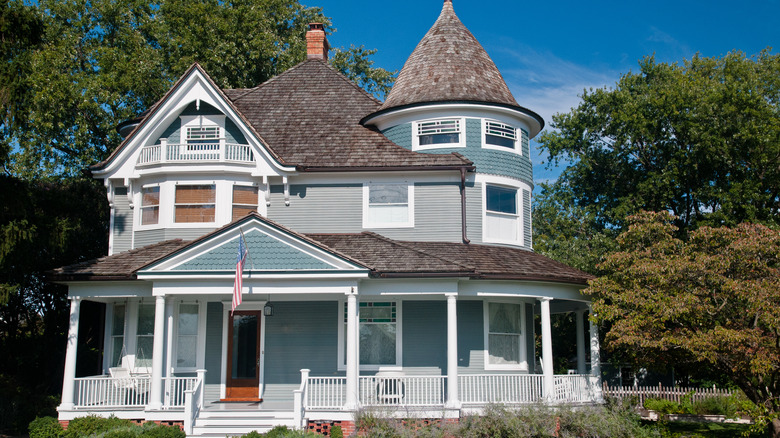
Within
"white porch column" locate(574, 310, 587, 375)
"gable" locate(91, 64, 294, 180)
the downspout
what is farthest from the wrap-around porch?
"gable" locate(91, 64, 294, 180)

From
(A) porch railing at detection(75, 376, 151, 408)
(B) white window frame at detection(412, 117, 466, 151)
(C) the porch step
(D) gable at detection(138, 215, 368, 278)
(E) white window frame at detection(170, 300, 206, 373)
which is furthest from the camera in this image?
(B) white window frame at detection(412, 117, 466, 151)

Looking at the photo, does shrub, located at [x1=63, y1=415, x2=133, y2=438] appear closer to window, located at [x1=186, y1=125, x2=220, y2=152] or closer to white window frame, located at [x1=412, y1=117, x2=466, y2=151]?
window, located at [x1=186, y1=125, x2=220, y2=152]

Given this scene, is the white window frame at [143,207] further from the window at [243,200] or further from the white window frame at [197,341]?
the white window frame at [197,341]

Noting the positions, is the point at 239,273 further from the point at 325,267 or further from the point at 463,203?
the point at 463,203

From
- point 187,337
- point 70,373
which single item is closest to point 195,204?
point 187,337

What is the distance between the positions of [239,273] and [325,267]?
210cm

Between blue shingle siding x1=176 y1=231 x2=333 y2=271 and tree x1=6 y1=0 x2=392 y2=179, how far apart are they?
15.4 m

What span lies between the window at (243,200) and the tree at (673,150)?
15066 millimetres

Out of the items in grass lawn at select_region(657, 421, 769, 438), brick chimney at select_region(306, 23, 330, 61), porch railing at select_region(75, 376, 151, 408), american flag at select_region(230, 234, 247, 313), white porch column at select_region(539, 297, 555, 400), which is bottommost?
grass lawn at select_region(657, 421, 769, 438)

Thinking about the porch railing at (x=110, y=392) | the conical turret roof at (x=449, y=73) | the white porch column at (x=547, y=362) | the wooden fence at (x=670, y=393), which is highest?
the conical turret roof at (x=449, y=73)

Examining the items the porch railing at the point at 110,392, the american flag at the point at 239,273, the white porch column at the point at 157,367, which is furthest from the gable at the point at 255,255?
the porch railing at the point at 110,392

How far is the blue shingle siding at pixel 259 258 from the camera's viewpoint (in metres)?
16.9

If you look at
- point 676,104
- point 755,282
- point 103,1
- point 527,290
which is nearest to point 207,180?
point 527,290

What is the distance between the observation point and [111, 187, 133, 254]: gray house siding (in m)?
20.9
